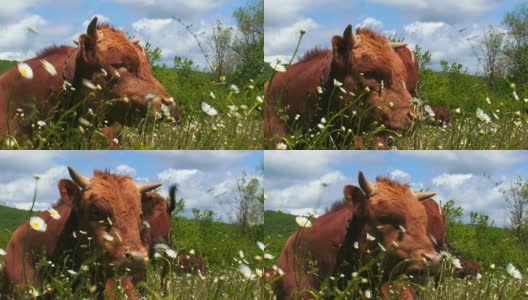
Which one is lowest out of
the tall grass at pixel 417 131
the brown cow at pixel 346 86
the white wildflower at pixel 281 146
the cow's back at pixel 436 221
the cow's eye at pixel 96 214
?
the cow's eye at pixel 96 214

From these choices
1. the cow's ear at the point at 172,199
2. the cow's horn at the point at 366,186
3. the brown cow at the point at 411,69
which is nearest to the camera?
the cow's horn at the point at 366,186

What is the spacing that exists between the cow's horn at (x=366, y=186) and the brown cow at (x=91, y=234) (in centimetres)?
221

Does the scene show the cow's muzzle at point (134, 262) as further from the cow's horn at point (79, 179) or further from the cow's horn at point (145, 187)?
the cow's horn at point (145, 187)

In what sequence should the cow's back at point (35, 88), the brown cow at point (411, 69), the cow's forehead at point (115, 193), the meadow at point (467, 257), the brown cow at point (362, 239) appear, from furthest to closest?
the brown cow at point (411, 69), the cow's back at point (35, 88), the cow's forehead at point (115, 193), the brown cow at point (362, 239), the meadow at point (467, 257)

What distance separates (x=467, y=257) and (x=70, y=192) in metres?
4.08

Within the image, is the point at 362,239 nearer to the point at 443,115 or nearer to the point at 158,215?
the point at 158,215

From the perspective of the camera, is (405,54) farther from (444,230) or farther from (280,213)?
(280,213)

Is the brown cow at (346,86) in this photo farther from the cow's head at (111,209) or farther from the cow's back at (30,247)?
the cow's back at (30,247)

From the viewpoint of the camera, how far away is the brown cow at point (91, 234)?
8094 mm

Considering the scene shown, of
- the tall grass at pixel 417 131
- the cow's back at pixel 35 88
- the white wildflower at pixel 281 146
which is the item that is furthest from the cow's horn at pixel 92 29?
the white wildflower at pixel 281 146

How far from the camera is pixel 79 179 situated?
924cm

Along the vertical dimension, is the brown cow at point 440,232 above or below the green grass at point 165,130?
below

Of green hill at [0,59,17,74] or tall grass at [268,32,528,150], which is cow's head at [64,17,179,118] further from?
tall grass at [268,32,528,150]

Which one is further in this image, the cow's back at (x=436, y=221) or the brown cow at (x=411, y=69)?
the brown cow at (x=411, y=69)
